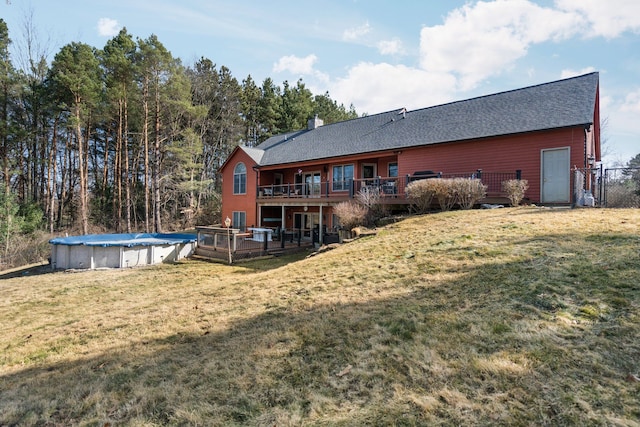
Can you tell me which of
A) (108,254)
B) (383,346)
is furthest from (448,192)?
(108,254)

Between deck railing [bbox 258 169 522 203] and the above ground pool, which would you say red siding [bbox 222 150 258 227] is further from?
the above ground pool

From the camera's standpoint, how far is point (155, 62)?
80.9 ft

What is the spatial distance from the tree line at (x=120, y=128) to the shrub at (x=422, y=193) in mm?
20705

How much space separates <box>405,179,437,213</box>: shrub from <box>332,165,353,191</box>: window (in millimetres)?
6571

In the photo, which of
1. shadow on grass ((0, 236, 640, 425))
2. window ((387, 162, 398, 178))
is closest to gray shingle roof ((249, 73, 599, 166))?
window ((387, 162, 398, 178))

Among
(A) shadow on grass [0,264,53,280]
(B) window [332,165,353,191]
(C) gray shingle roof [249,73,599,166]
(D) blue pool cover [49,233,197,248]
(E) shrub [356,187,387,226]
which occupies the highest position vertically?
(C) gray shingle roof [249,73,599,166]

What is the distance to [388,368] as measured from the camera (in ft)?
11.2

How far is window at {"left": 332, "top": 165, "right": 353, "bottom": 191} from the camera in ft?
65.1

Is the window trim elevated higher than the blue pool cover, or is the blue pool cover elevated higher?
the window trim

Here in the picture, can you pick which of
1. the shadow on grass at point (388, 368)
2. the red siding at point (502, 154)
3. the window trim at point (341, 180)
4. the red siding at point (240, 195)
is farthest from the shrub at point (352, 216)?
the red siding at point (240, 195)

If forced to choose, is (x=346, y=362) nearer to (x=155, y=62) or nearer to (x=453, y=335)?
(x=453, y=335)

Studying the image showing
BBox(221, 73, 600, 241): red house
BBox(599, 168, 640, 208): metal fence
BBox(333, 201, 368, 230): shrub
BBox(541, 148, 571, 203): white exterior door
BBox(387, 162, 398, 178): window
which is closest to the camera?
BBox(599, 168, 640, 208): metal fence

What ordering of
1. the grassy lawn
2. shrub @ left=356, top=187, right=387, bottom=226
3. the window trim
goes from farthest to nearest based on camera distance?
the window trim
shrub @ left=356, top=187, right=387, bottom=226
the grassy lawn

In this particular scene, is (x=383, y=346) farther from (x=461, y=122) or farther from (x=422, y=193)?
(x=461, y=122)
